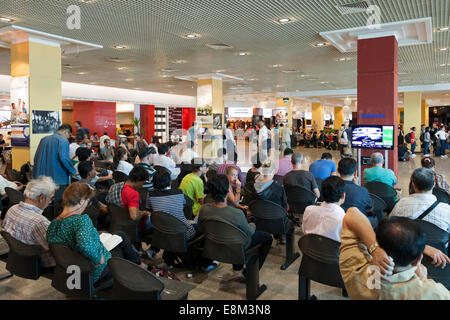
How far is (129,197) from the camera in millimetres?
3764

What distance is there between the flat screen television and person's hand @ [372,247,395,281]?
5.53m

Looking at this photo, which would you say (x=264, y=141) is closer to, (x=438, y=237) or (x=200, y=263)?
(x=200, y=263)

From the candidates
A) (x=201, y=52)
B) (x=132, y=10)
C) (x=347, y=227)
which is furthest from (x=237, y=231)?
(x=201, y=52)

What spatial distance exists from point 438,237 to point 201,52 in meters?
7.89

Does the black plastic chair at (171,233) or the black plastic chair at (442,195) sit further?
the black plastic chair at (442,195)

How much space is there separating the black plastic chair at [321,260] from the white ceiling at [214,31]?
4.23 metres

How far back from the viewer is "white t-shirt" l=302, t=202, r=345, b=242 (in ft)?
8.67

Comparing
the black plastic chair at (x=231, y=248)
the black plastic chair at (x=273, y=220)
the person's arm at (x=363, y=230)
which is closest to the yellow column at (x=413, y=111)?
the black plastic chair at (x=273, y=220)

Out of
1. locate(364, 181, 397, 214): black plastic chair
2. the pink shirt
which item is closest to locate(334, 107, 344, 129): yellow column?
the pink shirt

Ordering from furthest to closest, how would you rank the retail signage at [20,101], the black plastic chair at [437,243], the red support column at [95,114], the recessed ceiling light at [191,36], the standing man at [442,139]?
the red support column at [95,114] → the standing man at [442,139] → the recessed ceiling light at [191,36] → the retail signage at [20,101] → the black plastic chair at [437,243]

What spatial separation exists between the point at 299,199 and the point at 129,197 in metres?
2.15

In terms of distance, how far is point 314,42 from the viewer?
8.16 metres

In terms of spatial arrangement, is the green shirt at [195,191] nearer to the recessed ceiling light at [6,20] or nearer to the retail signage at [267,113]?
the recessed ceiling light at [6,20]

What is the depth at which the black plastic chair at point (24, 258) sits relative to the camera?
2.68 metres
